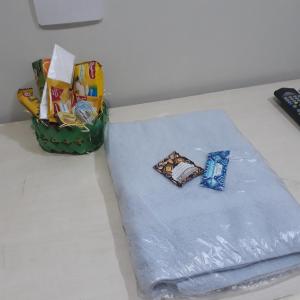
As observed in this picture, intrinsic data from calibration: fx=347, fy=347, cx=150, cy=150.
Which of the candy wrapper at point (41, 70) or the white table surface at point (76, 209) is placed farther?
the candy wrapper at point (41, 70)

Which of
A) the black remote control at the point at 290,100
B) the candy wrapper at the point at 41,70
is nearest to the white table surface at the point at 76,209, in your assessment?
the black remote control at the point at 290,100

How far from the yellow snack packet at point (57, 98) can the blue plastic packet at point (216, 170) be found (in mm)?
263

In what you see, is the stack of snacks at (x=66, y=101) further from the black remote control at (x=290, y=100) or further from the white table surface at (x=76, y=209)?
the black remote control at (x=290, y=100)

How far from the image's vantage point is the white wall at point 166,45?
65cm

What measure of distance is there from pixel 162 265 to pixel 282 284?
0.16 meters

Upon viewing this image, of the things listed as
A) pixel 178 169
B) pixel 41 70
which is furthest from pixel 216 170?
pixel 41 70

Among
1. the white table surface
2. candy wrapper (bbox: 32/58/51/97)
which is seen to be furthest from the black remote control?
candy wrapper (bbox: 32/58/51/97)

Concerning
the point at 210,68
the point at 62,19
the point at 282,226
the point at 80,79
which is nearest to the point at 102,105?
the point at 80,79

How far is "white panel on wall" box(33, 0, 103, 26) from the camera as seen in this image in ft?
2.00

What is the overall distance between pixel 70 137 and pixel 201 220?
276mm

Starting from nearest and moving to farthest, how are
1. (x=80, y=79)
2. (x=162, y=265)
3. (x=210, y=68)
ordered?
(x=162, y=265)
(x=80, y=79)
(x=210, y=68)

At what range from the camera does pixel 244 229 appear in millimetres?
477

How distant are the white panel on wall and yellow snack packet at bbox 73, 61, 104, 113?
0.28 feet

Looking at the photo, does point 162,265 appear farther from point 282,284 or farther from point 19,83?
point 19,83
